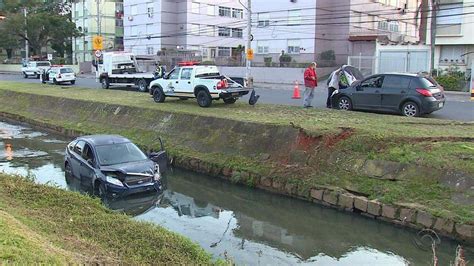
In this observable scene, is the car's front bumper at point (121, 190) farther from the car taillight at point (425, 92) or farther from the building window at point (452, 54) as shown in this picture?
the building window at point (452, 54)

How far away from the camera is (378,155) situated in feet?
40.6

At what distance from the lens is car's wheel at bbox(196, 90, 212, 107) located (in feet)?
68.9

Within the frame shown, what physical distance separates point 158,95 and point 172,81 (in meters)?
1.51

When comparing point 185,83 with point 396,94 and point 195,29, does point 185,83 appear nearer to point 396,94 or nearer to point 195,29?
point 396,94

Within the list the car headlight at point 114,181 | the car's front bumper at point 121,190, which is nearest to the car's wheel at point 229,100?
the car's front bumper at point 121,190

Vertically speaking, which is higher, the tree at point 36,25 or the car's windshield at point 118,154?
the tree at point 36,25

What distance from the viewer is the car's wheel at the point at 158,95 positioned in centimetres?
2372

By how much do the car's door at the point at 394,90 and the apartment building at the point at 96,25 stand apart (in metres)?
63.7

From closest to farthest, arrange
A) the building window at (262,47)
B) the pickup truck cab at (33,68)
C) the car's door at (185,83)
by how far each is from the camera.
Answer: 1. the car's door at (185,83)
2. the building window at (262,47)
3. the pickup truck cab at (33,68)

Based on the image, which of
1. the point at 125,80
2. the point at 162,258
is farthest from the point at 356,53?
the point at 162,258

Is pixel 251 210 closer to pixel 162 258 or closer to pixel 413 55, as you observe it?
pixel 162 258

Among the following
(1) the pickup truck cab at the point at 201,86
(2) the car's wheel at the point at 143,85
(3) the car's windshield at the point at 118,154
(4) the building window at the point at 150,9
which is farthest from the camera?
(4) the building window at the point at 150,9

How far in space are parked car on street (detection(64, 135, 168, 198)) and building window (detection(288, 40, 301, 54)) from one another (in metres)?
37.5

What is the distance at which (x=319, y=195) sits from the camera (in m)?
12.2
